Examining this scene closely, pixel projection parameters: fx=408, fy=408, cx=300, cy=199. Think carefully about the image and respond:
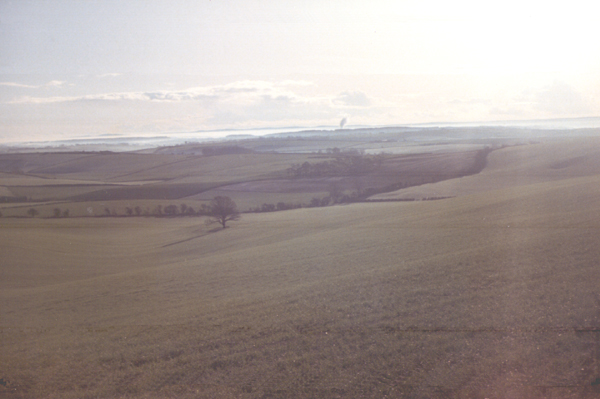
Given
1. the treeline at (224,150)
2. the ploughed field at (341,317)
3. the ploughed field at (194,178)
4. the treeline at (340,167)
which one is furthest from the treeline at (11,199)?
the treeline at (224,150)

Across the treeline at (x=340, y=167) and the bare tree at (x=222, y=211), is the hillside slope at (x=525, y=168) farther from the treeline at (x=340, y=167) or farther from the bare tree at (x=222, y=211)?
the bare tree at (x=222, y=211)

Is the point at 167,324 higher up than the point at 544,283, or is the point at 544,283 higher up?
the point at 544,283

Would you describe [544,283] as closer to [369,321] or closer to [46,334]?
[369,321]

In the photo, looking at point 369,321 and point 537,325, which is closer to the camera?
point 537,325

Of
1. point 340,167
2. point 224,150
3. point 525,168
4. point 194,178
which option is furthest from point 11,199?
point 525,168

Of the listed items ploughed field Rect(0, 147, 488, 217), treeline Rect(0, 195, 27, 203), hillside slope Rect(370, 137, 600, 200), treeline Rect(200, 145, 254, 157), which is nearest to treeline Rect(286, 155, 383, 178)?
ploughed field Rect(0, 147, 488, 217)

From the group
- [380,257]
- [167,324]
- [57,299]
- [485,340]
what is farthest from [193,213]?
[485,340]

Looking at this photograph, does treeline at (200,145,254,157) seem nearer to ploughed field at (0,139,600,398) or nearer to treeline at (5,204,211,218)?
treeline at (5,204,211,218)
